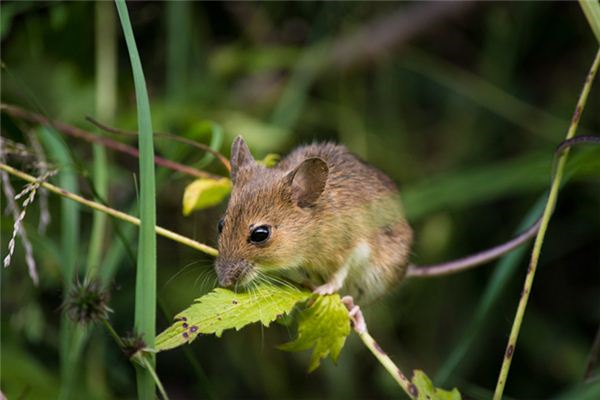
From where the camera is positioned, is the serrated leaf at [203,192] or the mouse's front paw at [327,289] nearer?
the mouse's front paw at [327,289]

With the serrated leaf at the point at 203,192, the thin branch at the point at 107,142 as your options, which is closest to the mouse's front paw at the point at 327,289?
the serrated leaf at the point at 203,192

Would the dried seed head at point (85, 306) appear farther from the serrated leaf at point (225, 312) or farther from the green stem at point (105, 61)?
the green stem at point (105, 61)

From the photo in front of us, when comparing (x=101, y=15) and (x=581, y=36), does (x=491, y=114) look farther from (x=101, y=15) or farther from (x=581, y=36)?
(x=101, y=15)

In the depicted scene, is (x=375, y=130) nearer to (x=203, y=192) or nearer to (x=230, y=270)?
(x=203, y=192)

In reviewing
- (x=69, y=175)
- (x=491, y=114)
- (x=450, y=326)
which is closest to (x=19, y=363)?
(x=69, y=175)

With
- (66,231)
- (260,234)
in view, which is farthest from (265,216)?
(66,231)

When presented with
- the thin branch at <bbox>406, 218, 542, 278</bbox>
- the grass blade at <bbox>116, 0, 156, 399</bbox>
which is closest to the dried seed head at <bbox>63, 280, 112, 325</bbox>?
the grass blade at <bbox>116, 0, 156, 399</bbox>

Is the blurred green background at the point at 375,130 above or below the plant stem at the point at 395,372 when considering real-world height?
above
